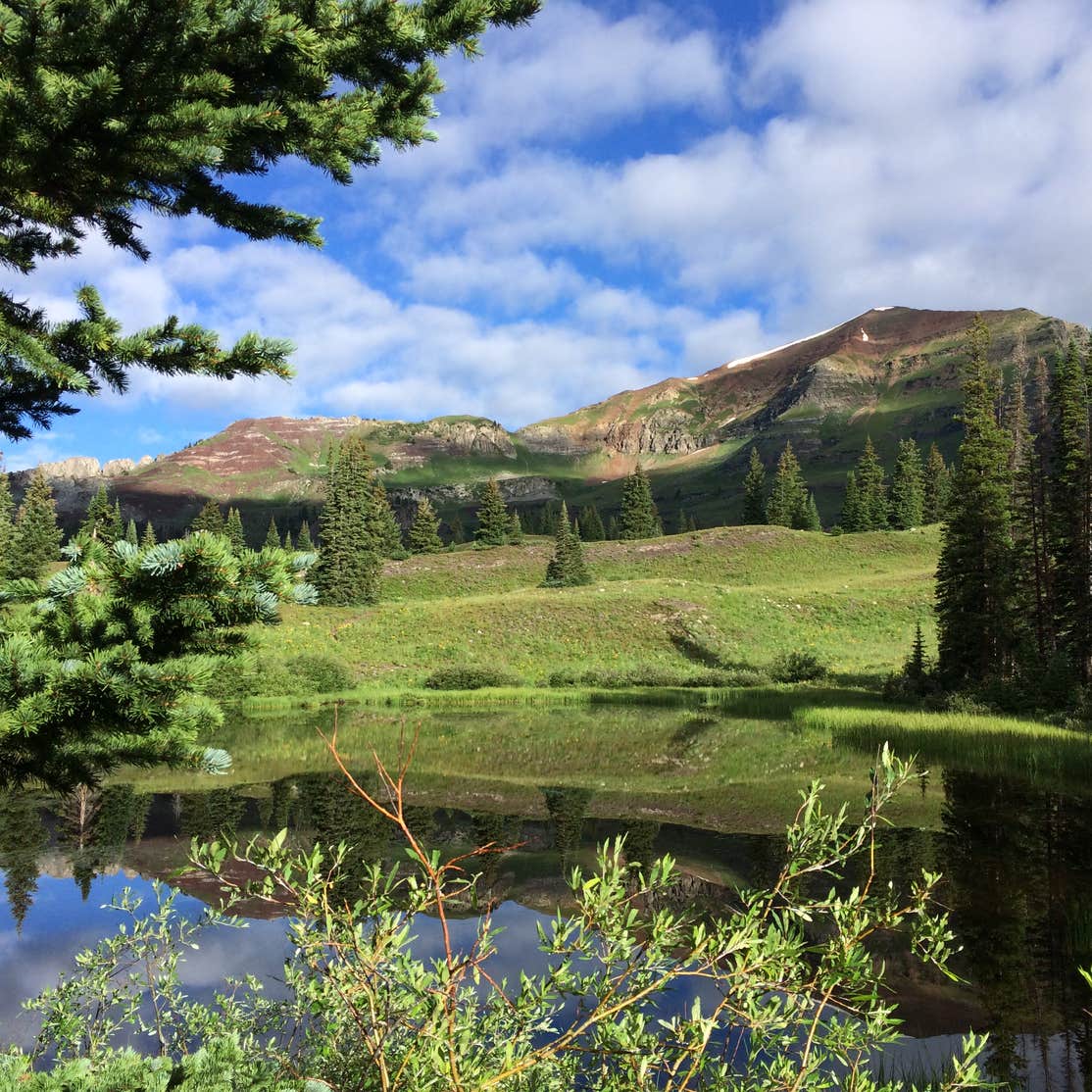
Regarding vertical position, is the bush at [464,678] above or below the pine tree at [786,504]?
below

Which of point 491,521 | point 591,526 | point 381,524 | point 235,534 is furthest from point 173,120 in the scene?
point 591,526

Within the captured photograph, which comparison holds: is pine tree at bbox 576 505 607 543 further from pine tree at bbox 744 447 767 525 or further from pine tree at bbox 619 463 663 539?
pine tree at bbox 744 447 767 525

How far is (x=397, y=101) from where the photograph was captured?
4.88 metres

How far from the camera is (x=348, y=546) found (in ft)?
207

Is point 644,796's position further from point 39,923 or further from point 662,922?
point 662,922

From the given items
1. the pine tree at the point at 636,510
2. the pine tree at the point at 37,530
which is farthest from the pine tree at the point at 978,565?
the pine tree at the point at 37,530

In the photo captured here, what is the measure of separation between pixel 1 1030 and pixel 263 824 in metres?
7.61

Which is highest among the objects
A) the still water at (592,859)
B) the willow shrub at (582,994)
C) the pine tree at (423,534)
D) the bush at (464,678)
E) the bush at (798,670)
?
the pine tree at (423,534)

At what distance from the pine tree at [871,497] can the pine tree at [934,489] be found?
6.88m

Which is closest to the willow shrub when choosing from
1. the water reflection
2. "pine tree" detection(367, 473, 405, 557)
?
the water reflection

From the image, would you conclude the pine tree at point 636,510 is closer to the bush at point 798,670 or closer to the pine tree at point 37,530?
the bush at point 798,670

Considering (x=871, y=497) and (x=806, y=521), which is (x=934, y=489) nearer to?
(x=871, y=497)

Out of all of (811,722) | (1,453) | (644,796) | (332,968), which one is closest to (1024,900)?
(644,796)

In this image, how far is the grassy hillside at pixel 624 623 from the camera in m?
46.2
